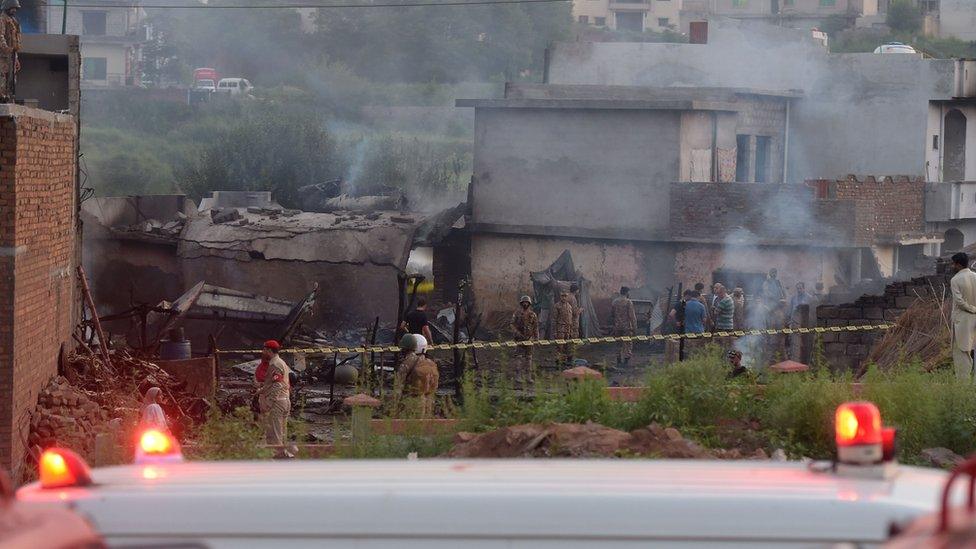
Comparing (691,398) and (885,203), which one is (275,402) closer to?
(691,398)

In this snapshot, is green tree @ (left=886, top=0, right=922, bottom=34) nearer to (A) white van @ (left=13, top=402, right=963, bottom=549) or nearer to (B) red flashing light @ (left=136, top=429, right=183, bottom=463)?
(B) red flashing light @ (left=136, top=429, right=183, bottom=463)

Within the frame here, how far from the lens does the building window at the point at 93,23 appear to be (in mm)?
75938

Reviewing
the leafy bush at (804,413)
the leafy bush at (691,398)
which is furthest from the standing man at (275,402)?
the leafy bush at (804,413)

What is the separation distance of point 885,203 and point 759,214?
3.95m

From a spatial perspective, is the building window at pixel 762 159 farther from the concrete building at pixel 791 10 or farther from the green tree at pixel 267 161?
the concrete building at pixel 791 10

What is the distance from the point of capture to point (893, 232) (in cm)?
2989

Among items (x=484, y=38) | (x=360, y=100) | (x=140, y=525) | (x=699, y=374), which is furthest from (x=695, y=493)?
(x=484, y=38)

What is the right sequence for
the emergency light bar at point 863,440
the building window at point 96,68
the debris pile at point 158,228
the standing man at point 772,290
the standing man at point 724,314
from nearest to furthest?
the emergency light bar at point 863,440, the standing man at point 724,314, the standing man at point 772,290, the debris pile at point 158,228, the building window at point 96,68

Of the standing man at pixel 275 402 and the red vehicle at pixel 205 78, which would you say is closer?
the standing man at pixel 275 402

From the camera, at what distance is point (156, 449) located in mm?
3523

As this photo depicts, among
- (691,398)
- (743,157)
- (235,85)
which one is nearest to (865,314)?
(691,398)

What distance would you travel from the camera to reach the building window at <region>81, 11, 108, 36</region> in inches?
2990

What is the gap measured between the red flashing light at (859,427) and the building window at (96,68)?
7568 cm

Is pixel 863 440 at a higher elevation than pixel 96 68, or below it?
below
